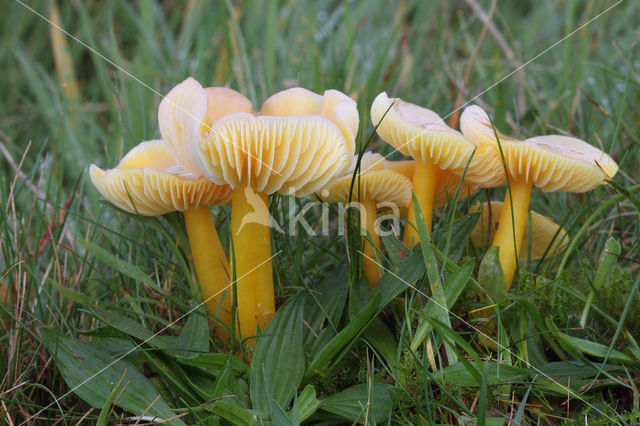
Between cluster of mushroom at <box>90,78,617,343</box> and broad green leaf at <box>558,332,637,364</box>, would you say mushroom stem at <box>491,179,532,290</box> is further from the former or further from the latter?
broad green leaf at <box>558,332,637,364</box>

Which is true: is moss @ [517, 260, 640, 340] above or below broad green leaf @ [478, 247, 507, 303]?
below

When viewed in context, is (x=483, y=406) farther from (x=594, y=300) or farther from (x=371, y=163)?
(x=371, y=163)

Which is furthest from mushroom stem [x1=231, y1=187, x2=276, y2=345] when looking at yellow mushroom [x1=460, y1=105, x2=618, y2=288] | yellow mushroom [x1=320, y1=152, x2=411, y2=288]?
yellow mushroom [x1=460, y1=105, x2=618, y2=288]

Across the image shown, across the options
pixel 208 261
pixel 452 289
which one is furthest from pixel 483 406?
pixel 208 261

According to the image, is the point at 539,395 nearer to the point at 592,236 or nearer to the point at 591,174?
the point at 591,174

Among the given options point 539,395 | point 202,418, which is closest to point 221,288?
point 202,418

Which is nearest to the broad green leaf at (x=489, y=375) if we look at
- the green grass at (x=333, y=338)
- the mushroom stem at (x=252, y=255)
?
the green grass at (x=333, y=338)
